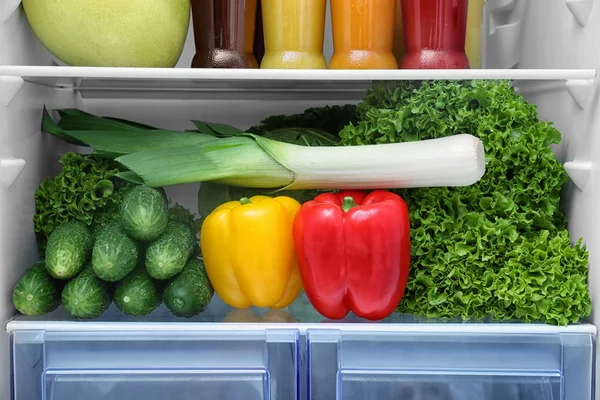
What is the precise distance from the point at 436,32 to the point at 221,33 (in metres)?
0.48

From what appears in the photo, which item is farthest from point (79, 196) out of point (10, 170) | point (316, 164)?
point (316, 164)

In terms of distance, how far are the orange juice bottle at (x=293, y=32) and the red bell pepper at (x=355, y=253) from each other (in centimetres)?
33

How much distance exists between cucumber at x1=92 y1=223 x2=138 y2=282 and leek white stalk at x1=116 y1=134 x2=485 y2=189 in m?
0.14

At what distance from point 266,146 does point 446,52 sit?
0.44 meters

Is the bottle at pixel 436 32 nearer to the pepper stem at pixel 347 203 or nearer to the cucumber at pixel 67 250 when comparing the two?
the pepper stem at pixel 347 203

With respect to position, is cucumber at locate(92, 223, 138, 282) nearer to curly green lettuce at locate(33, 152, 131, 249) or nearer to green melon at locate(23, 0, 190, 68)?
curly green lettuce at locate(33, 152, 131, 249)

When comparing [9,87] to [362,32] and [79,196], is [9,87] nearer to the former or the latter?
[79,196]

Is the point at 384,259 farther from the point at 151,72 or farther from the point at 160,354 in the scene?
the point at 151,72

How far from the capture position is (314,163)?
1417 millimetres

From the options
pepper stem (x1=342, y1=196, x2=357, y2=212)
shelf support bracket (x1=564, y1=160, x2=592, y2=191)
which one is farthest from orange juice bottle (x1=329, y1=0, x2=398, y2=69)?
shelf support bracket (x1=564, y1=160, x2=592, y2=191)

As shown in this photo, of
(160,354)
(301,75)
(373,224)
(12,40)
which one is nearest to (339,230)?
(373,224)

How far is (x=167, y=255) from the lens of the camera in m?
1.33

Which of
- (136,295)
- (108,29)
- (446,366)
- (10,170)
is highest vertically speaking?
(108,29)

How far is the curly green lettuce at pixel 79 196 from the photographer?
4.75ft
